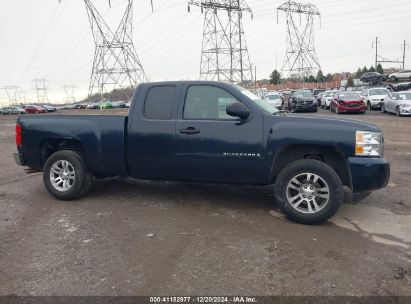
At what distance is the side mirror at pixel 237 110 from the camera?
5328 millimetres

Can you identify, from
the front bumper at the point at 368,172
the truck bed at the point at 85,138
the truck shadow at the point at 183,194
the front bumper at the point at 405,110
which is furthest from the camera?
the front bumper at the point at 405,110

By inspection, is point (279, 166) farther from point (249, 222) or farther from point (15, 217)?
point (15, 217)

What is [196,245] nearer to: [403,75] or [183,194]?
[183,194]

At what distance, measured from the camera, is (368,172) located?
5.08 m

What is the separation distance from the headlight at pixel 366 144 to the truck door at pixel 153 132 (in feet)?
7.83

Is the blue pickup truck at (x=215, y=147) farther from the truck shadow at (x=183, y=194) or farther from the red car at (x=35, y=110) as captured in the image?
the red car at (x=35, y=110)

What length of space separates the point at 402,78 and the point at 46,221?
4743 centimetres

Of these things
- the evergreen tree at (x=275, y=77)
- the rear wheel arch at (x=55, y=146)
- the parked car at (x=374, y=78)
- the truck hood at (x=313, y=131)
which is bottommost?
the rear wheel arch at (x=55, y=146)

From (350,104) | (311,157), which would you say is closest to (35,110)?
(350,104)

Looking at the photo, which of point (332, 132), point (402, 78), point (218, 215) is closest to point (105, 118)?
point (218, 215)

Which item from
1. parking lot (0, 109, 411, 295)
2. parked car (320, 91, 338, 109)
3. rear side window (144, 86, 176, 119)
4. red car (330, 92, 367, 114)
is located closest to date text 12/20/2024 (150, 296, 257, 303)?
parking lot (0, 109, 411, 295)

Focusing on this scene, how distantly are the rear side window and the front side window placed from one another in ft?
0.80

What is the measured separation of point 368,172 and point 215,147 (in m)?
1.92

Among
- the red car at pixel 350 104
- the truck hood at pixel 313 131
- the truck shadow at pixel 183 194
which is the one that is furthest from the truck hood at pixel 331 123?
the red car at pixel 350 104
